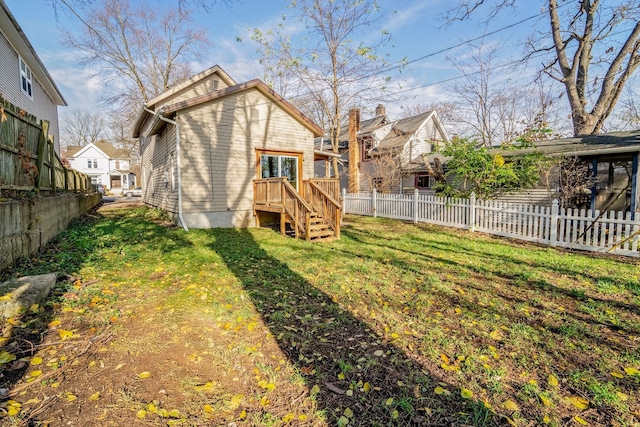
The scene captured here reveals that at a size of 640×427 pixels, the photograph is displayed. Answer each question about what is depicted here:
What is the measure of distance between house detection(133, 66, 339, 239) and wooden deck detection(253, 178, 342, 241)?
1.2 inches

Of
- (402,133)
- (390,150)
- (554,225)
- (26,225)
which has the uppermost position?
(402,133)

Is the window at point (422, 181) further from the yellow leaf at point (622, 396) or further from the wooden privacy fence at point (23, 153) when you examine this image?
the yellow leaf at point (622, 396)

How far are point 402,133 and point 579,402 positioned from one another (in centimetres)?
2314

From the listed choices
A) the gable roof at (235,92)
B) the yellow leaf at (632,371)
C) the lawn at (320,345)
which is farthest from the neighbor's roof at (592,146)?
the yellow leaf at (632,371)

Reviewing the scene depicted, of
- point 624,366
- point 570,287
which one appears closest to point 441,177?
point 570,287

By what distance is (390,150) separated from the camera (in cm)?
2150

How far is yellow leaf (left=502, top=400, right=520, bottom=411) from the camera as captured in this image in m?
2.37

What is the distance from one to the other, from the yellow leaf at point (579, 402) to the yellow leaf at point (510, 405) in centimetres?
46

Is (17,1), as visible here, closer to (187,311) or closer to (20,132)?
(20,132)

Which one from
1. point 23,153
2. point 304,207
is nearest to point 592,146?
point 304,207

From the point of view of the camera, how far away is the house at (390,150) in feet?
64.8

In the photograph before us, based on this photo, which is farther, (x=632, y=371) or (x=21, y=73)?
(x=21, y=73)

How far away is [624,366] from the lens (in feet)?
9.53

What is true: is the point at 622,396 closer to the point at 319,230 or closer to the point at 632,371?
the point at 632,371
